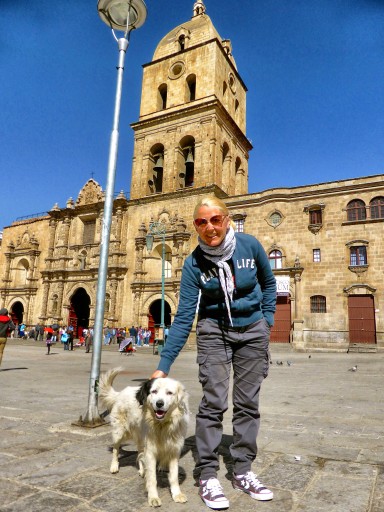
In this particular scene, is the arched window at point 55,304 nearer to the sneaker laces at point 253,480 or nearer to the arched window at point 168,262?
the arched window at point 168,262

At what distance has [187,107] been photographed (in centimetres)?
2886

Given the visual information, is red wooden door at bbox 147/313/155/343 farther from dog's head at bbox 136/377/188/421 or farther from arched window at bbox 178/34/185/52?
dog's head at bbox 136/377/188/421

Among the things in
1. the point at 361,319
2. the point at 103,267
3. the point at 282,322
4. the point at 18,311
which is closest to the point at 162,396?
the point at 103,267

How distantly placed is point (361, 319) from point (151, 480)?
21755 millimetres

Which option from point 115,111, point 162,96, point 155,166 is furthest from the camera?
point 162,96

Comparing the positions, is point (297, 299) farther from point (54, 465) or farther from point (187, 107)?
point (54, 465)

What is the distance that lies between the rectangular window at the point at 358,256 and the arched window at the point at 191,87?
58.8 feet

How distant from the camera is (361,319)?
70.5ft

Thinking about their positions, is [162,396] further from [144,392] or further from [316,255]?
[316,255]

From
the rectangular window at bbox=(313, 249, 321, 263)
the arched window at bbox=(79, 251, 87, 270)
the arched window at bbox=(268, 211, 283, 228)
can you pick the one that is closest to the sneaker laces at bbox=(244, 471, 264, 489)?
the rectangular window at bbox=(313, 249, 321, 263)

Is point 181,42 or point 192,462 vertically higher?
point 181,42

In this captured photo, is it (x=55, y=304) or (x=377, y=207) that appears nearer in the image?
(x=377, y=207)

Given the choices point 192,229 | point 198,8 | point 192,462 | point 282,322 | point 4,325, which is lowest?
point 192,462

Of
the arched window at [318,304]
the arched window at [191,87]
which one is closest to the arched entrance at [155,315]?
the arched window at [318,304]
